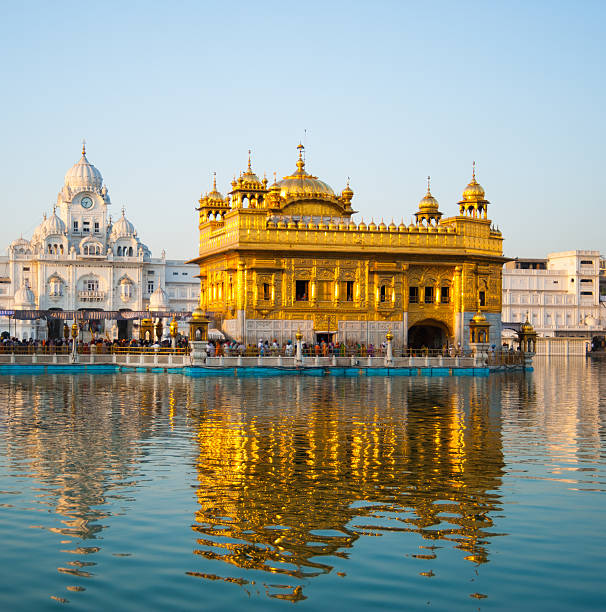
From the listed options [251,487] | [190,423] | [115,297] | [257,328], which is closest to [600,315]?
[115,297]

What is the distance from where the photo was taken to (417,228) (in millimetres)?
47875

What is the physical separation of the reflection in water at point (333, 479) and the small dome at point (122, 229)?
79.7 m

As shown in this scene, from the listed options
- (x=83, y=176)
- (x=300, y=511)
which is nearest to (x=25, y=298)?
(x=83, y=176)

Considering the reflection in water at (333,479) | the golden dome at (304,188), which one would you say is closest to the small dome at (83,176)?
the golden dome at (304,188)

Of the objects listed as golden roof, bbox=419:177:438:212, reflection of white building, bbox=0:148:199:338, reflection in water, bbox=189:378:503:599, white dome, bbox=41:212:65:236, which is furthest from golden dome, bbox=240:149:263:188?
white dome, bbox=41:212:65:236

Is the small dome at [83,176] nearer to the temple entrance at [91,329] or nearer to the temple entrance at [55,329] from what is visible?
the temple entrance at [91,329]

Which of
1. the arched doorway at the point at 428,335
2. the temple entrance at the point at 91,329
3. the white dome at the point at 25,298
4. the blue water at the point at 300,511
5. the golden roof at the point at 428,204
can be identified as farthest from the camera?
the white dome at the point at 25,298

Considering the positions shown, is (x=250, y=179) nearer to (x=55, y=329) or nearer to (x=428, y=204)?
(x=428, y=204)

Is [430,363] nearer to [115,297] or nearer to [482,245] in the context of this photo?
[482,245]

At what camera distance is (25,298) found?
8544cm

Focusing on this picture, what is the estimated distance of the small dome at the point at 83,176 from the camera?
341 ft

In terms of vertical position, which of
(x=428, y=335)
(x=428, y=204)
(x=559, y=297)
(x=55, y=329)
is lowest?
(x=428, y=335)

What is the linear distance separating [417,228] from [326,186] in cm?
688

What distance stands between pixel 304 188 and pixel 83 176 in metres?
60.1
